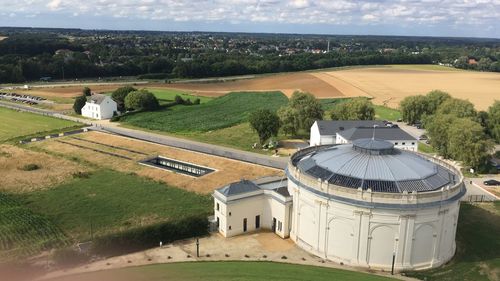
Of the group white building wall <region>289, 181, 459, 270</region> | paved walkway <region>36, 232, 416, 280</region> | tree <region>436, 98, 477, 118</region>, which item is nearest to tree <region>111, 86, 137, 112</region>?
tree <region>436, 98, 477, 118</region>

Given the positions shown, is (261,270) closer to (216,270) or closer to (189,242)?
(216,270)

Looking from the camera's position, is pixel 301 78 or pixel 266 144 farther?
pixel 301 78

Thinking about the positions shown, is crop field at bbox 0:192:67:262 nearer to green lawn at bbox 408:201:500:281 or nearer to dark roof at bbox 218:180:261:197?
dark roof at bbox 218:180:261:197

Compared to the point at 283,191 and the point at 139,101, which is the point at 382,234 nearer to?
the point at 283,191

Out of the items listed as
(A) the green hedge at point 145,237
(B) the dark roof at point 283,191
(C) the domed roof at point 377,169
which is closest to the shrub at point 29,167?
(A) the green hedge at point 145,237

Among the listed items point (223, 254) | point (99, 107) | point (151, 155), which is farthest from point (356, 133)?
point (99, 107)

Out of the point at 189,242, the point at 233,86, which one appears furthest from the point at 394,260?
the point at 233,86

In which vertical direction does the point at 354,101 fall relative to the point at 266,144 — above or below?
above

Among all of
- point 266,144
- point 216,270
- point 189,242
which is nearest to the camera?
point 216,270
